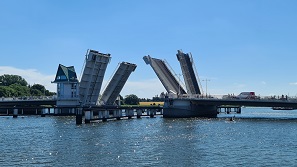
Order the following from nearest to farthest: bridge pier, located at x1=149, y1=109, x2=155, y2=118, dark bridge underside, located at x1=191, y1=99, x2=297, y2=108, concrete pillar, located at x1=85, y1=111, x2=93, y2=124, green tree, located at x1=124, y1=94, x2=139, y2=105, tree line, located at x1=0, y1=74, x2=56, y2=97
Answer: concrete pillar, located at x1=85, y1=111, x2=93, y2=124, dark bridge underside, located at x1=191, y1=99, x2=297, y2=108, bridge pier, located at x1=149, y1=109, x2=155, y2=118, tree line, located at x1=0, y1=74, x2=56, y2=97, green tree, located at x1=124, y1=94, x2=139, y2=105

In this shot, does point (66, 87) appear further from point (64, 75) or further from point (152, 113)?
point (152, 113)

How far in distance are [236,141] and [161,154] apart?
38.9ft

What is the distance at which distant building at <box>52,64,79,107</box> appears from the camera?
4065 inches

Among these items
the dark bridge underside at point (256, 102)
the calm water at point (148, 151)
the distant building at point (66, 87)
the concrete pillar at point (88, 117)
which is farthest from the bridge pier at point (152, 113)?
the calm water at point (148, 151)

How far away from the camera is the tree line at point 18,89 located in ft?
479

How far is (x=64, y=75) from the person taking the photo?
10625 centimetres

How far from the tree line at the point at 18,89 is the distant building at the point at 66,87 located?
45.2 metres

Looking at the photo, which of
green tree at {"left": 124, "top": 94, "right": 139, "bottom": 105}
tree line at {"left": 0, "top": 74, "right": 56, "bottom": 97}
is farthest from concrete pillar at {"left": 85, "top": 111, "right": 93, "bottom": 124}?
green tree at {"left": 124, "top": 94, "right": 139, "bottom": 105}

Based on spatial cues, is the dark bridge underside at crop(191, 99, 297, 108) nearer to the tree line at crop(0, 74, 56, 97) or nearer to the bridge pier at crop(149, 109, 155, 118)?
the bridge pier at crop(149, 109, 155, 118)

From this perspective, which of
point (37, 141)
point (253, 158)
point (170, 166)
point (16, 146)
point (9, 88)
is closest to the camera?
point (170, 166)

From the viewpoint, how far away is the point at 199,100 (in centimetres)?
8619

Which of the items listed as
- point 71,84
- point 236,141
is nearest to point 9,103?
point 71,84

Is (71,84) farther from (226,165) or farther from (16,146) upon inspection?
(226,165)

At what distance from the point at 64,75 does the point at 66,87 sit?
132 inches
